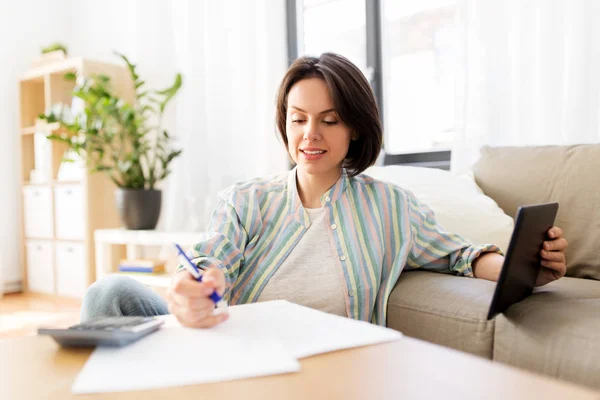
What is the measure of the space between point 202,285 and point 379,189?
23.7 inches

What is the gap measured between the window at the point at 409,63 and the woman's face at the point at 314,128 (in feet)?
4.01

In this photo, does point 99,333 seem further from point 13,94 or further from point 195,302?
point 13,94

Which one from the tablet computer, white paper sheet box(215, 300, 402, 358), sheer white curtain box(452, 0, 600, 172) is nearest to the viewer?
white paper sheet box(215, 300, 402, 358)

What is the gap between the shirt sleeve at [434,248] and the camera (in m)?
1.16

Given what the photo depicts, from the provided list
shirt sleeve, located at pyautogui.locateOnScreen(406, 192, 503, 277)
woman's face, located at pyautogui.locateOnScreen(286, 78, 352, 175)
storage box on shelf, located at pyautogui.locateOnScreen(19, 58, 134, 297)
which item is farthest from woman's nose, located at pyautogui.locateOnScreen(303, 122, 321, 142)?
storage box on shelf, located at pyautogui.locateOnScreen(19, 58, 134, 297)

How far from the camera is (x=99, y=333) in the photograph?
2.03 feet

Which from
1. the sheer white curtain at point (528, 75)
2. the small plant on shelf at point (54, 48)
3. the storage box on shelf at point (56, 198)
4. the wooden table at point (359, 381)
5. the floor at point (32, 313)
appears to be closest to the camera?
the wooden table at point (359, 381)

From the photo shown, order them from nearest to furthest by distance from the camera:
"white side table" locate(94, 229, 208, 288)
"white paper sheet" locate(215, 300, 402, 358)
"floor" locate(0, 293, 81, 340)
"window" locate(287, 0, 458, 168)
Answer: "white paper sheet" locate(215, 300, 402, 358) → "window" locate(287, 0, 458, 168) → "white side table" locate(94, 229, 208, 288) → "floor" locate(0, 293, 81, 340)

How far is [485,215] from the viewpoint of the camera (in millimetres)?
1399

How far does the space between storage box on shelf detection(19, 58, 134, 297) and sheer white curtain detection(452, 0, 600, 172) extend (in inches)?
87.3

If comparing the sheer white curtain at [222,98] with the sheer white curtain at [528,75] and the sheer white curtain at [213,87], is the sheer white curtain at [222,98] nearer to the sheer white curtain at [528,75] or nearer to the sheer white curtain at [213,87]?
the sheer white curtain at [213,87]

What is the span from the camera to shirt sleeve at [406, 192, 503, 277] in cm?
116

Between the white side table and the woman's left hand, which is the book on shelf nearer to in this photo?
the white side table

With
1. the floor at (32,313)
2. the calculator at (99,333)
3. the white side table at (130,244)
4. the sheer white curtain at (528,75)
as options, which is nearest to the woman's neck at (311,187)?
the calculator at (99,333)
